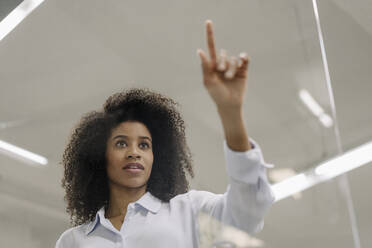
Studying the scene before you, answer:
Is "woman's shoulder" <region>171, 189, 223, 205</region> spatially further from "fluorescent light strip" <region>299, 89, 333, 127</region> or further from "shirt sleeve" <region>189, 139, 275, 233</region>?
"fluorescent light strip" <region>299, 89, 333, 127</region>

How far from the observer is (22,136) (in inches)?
53.7

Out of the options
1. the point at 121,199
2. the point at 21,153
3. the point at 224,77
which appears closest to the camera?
the point at 224,77

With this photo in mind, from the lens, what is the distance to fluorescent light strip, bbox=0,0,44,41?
4.49 ft

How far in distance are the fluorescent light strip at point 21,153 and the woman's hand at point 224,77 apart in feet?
2.24

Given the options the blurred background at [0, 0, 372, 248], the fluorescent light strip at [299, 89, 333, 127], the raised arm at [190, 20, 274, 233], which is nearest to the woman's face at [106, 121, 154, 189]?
the blurred background at [0, 0, 372, 248]

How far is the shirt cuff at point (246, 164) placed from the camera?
82 cm

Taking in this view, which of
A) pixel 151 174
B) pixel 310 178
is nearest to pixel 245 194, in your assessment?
pixel 310 178

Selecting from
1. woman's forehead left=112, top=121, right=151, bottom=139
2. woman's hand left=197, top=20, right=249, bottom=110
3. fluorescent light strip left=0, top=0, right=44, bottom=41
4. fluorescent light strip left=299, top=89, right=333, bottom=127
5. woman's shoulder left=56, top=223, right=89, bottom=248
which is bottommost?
woman's shoulder left=56, top=223, right=89, bottom=248

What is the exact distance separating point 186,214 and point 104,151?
0.87 ft

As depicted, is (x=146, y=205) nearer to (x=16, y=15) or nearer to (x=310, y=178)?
(x=310, y=178)

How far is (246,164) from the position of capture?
825 mm

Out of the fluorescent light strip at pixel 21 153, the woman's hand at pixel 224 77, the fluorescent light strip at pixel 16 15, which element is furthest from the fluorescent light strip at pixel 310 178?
the fluorescent light strip at pixel 16 15

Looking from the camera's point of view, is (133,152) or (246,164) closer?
(246,164)

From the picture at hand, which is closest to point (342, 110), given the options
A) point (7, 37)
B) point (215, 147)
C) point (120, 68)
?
point (215, 147)
